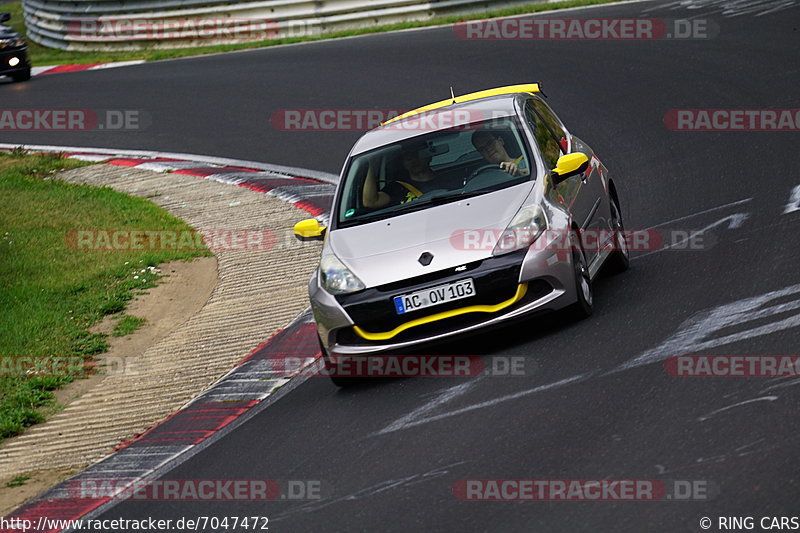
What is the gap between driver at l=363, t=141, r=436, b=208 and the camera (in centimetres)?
854

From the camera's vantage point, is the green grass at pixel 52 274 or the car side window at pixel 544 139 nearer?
the car side window at pixel 544 139

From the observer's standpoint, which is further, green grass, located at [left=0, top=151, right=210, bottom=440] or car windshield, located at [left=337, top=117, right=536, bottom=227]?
green grass, located at [left=0, top=151, right=210, bottom=440]

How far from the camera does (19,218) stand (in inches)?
554

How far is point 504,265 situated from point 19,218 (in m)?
8.34

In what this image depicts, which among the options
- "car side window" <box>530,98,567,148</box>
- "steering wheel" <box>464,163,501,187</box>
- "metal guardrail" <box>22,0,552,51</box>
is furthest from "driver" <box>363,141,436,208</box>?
"metal guardrail" <box>22,0,552,51</box>

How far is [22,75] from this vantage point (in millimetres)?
25172

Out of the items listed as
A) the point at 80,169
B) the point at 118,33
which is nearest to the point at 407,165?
the point at 80,169

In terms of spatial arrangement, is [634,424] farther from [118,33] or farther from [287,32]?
[118,33]

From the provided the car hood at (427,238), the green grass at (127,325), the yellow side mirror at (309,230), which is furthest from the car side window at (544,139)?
the green grass at (127,325)

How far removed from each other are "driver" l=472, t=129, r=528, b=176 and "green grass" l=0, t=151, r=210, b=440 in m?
3.55

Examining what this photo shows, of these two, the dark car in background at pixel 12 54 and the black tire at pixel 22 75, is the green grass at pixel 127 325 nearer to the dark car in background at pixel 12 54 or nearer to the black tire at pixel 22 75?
the dark car in background at pixel 12 54

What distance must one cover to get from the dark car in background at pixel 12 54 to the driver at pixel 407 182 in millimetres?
18112

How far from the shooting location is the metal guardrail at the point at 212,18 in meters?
25.1

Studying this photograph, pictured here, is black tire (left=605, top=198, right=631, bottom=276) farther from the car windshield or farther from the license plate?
the license plate
